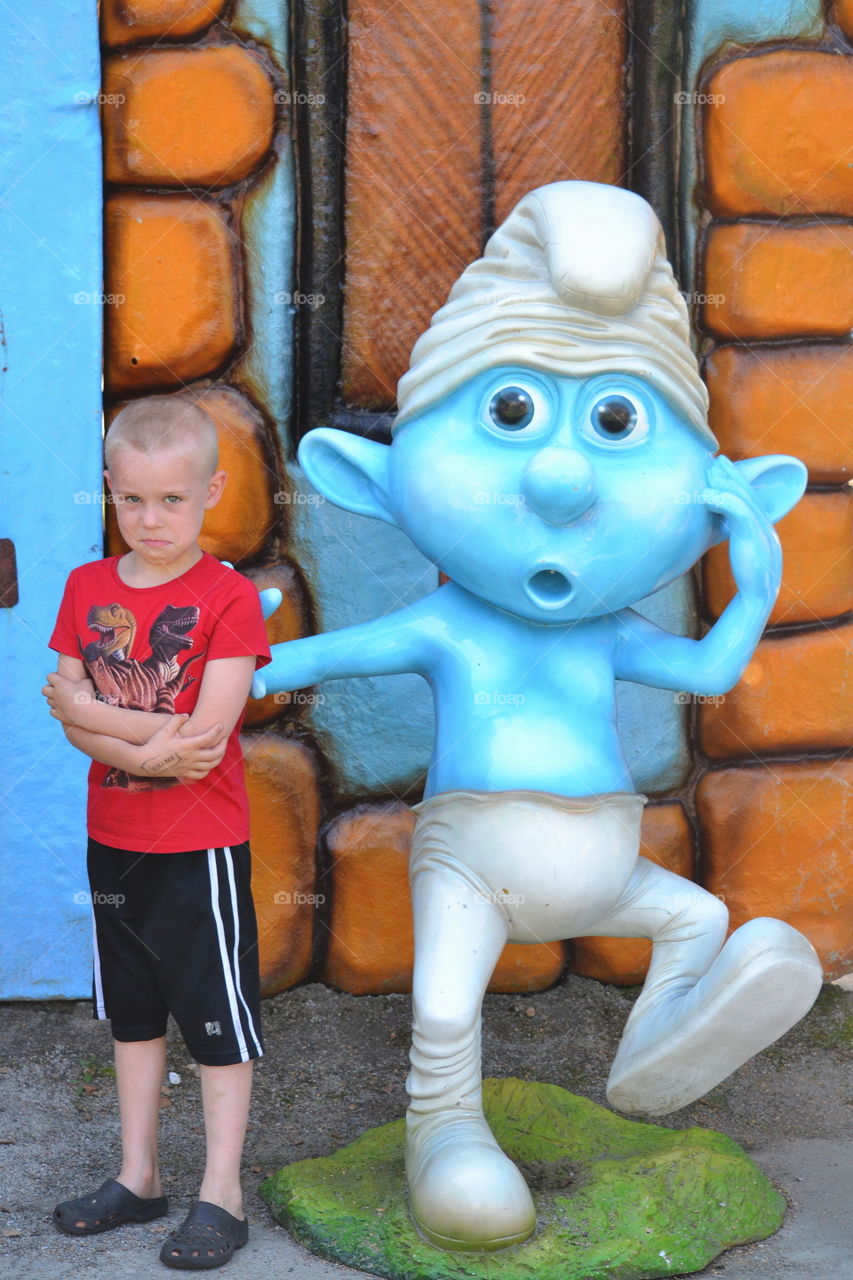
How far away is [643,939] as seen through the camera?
335cm

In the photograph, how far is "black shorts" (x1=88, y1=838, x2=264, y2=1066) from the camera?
2.38m

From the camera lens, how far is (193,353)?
318 centimetres

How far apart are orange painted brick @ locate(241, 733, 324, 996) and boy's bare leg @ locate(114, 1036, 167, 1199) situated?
82 cm

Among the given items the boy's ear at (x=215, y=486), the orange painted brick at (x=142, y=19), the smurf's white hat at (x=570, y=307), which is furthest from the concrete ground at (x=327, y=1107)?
the orange painted brick at (x=142, y=19)

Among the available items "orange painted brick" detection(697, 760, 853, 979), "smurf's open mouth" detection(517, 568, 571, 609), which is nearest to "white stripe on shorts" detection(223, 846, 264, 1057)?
"smurf's open mouth" detection(517, 568, 571, 609)

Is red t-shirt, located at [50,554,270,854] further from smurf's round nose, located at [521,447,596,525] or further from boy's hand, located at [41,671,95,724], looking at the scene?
smurf's round nose, located at [521,447,596,525]

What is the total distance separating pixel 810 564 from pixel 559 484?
1086 mm

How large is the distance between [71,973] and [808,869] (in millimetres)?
1565

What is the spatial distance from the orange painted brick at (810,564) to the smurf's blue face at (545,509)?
768mm

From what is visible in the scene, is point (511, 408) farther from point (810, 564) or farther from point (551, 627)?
point (810, 564)

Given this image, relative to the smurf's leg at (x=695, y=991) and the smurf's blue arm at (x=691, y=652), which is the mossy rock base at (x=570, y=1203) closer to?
the smurf's leg at (x=695, y=991)

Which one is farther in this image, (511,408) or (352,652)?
(352,652)

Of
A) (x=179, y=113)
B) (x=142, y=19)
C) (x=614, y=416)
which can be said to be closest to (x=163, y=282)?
(x=179, y=113)

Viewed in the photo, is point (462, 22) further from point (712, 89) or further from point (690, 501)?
point (690, 501)
